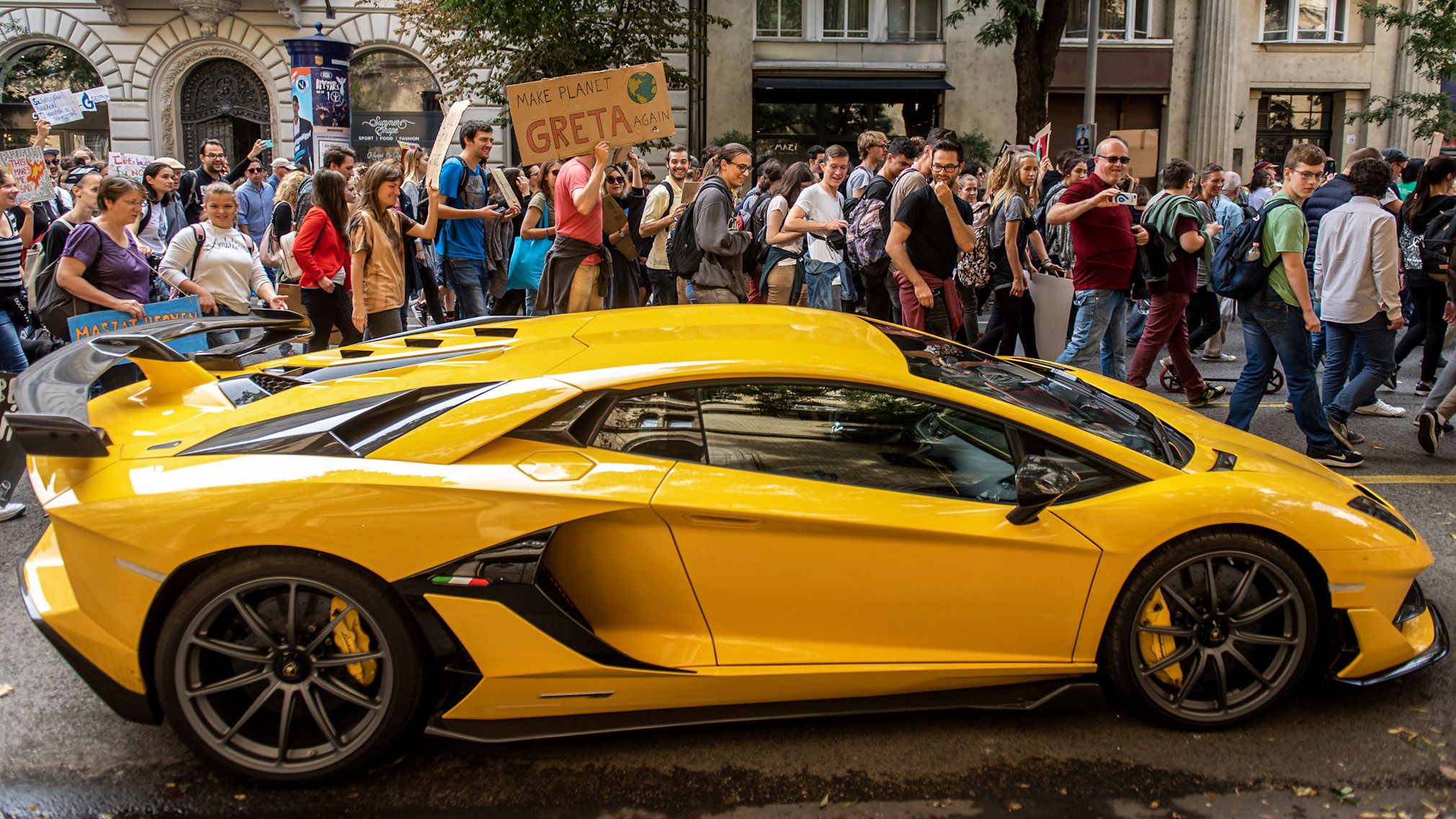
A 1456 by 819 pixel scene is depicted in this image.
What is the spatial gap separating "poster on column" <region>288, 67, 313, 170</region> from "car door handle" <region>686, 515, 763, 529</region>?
11629 mm

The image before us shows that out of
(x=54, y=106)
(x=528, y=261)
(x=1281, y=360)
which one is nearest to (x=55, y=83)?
(x=54, y=106)

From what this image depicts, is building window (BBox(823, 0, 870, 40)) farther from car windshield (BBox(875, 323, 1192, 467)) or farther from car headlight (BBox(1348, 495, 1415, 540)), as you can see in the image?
car headlight (BBox(1348, 495, 1415, 540))

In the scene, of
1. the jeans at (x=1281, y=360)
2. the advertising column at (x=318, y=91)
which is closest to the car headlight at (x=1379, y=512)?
the jeans at (x=1281, y=360)

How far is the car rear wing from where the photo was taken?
9.87 ft

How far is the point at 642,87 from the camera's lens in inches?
296

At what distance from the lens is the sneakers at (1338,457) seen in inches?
254

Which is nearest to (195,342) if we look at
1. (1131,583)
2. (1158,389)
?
(1131,583)

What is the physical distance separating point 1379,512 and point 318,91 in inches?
496

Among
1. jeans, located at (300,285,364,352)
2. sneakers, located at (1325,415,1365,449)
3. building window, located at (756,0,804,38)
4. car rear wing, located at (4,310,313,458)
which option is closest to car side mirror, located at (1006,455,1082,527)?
car rear wing, located at (4,310,313,458)

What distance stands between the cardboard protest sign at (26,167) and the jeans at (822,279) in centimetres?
635

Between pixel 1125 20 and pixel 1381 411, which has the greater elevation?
pixel 1125 20

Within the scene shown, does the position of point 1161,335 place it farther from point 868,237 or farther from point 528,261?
point 528,261

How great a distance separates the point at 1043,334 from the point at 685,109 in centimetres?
1684

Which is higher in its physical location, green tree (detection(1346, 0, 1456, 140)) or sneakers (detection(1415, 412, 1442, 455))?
green tree (detection(1346, 0, 1456, 140))
